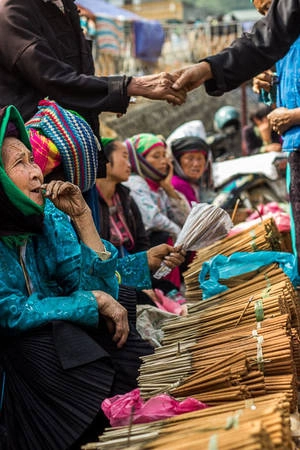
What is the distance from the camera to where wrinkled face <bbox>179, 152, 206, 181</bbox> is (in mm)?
7625

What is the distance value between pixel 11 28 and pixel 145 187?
10.2 ft

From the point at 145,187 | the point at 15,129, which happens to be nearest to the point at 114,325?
the point at 15,129

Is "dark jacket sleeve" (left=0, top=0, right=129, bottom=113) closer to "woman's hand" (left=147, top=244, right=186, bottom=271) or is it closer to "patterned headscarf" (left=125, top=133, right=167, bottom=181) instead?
"woman's hand" (left=147, top=244, right=186, bottom=271)

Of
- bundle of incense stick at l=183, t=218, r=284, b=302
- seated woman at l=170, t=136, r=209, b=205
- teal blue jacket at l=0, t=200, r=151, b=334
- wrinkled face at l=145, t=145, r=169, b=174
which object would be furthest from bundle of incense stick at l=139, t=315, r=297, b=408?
seated woman at l=170, t=136, r=209, b=205

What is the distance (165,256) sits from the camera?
3838mm

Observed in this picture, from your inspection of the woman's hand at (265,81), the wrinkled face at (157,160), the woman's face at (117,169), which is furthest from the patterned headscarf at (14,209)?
the wrinkled face at (157,160)

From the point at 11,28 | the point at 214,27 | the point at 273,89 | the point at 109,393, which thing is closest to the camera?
the point at 109,393

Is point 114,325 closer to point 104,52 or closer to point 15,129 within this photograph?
point 15,129

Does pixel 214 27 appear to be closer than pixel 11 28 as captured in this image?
No

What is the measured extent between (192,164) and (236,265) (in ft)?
11.7

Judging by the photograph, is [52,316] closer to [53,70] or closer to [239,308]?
[239,308]

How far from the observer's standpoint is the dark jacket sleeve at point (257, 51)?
4250 mm

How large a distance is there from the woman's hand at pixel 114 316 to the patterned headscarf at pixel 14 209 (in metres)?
0.37

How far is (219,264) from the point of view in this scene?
4254 mm
